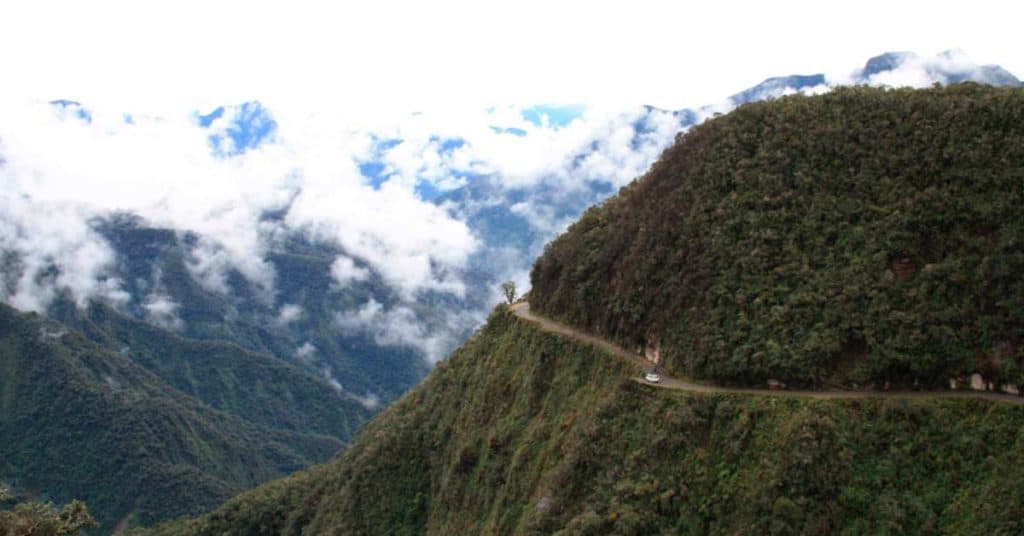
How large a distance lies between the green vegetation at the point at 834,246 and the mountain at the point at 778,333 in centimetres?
12

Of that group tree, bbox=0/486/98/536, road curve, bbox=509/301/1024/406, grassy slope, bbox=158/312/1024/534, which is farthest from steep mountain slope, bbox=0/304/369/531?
tree, bbox=0/486/98/536

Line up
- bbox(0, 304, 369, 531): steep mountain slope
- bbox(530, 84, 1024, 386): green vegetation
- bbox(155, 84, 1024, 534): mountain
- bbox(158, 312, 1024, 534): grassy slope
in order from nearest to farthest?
bbox(158, 312, 1024, 534): grassy slope, bbox(155, 84, 1024, 534): mountain, bbox(530, 84, 1024, 386): green vegetation, bbox(0, 304, 369, 531): steep mountain slope

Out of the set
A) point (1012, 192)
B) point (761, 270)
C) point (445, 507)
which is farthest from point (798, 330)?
point (445, 507)

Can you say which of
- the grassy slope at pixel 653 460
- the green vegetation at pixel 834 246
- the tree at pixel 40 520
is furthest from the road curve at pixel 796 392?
the tree at pixel 40 520

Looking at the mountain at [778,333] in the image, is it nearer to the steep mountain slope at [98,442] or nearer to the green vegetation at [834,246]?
the green vegetation at [834,246]

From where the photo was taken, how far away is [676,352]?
53.1 metres

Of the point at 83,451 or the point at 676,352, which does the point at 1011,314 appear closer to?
the point at 676,352

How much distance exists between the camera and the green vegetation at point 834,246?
4500 cm

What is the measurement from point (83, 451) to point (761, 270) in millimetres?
166964

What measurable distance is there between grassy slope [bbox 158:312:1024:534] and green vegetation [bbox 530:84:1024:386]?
3303mm

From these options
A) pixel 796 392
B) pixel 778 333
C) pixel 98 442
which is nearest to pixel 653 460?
pixel 796 392

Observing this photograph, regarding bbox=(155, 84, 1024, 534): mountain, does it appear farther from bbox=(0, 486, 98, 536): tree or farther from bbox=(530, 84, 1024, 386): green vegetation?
bbox=(0, 486, 98, 536): tree

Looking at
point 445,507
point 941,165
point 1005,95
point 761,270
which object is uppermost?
point 1005,95

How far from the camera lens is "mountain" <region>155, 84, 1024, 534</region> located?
4103 centimetres
